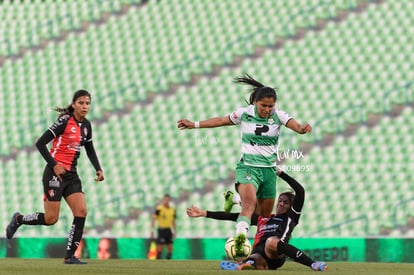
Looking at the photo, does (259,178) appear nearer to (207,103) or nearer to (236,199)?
(236,199)

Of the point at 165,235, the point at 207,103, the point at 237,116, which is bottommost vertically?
the point at 165,235

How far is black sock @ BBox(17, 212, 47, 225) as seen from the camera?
10.7 m

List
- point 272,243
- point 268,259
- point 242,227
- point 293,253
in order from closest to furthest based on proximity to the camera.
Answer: point 242,227 → point 293,253 → point 272,243 → point 268,259

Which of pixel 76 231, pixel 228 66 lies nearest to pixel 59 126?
pixel 76 231

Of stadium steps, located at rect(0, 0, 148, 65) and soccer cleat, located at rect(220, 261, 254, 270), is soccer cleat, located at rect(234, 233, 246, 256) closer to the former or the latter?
soccer cleat, located at rect(220, 261, 254, 270)

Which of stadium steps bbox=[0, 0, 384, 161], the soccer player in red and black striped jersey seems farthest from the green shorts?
stadium steps bbox=[0, 0, 384, 161]

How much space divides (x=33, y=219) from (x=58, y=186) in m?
0.74

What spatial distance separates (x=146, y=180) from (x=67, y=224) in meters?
1.93

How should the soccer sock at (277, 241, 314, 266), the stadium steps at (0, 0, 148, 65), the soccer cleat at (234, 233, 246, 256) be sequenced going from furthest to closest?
the stadium steps at (0, 0, 148, 65), the soccer sock at (277, 241, 314, 266), the soccer cleat at (234, 233, 246, 256)

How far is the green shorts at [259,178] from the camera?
962cm

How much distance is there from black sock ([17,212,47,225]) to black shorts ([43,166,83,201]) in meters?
0.40

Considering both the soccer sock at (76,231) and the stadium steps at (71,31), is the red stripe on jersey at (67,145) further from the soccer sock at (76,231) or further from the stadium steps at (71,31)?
the stadium steps at (71,31)

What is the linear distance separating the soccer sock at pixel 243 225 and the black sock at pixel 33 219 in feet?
8.32

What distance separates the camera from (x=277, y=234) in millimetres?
9969
